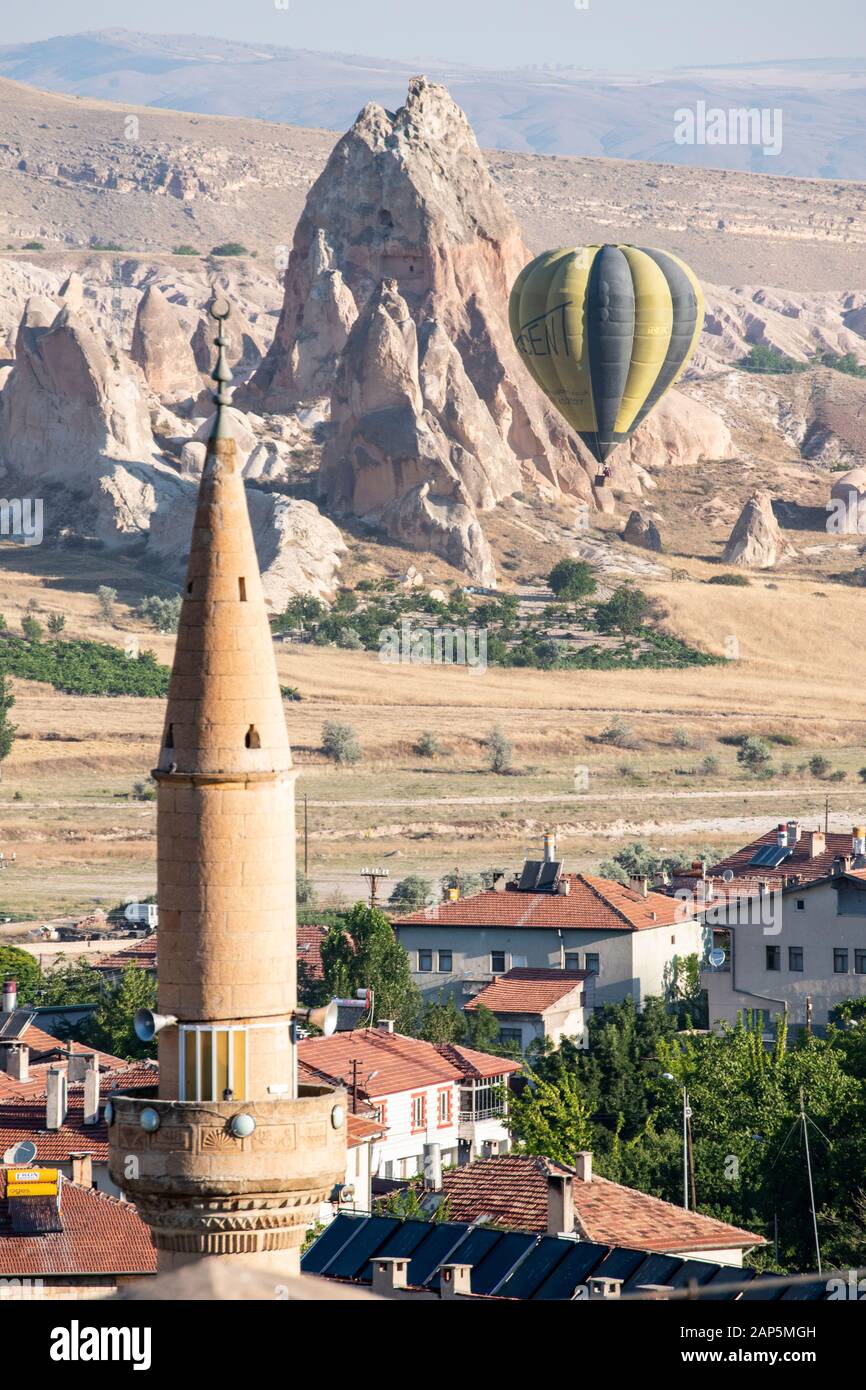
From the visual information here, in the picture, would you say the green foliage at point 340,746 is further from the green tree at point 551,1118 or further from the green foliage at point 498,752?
the green tree at point 551,1118

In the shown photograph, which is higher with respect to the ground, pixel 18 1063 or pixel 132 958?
pixel 18 1063

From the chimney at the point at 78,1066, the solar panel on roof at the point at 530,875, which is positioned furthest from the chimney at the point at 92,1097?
the solar panel on roof at the point at 530,875

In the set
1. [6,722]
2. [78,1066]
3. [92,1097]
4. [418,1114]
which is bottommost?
[6,722]

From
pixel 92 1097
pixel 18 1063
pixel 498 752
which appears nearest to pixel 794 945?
pixel 18 1063

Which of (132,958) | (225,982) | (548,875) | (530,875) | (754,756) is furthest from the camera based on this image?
(754,756)

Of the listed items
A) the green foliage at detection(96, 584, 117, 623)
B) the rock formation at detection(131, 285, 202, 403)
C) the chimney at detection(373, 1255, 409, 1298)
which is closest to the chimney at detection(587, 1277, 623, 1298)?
the chimney at detection(373, 1255, 409, 1298)

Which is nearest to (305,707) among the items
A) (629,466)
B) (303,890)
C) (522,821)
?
(522,821)

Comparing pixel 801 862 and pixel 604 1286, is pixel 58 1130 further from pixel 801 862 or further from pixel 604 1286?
pixel 801 862

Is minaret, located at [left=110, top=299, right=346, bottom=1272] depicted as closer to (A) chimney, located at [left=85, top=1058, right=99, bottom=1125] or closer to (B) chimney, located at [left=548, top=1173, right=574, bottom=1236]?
(B) chimney, located at [left=548, top=1173, right=574, bottom=1236]
